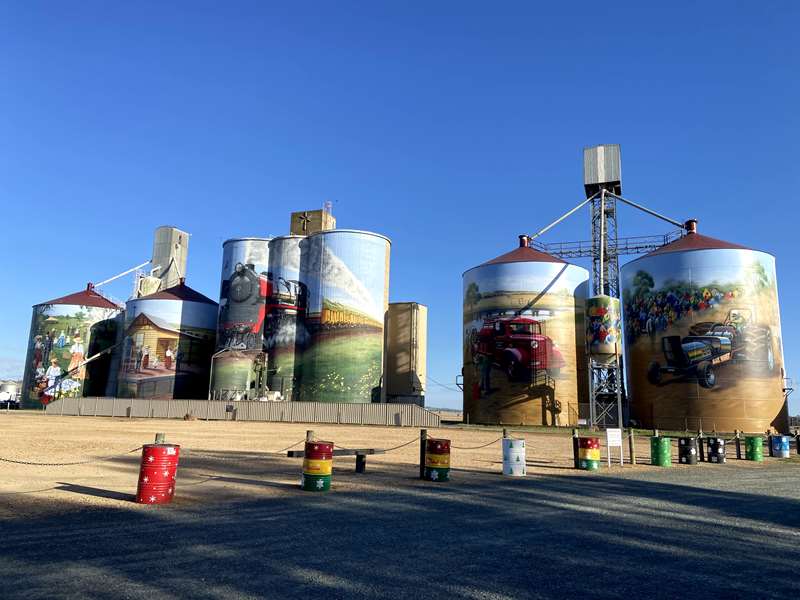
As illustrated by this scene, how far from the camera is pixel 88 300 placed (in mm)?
84312

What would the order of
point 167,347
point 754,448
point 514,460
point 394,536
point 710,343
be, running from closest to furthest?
point 394,536
point 514,460
point 754,448
point 710,343
point 167,347

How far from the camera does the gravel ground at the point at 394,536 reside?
6786 mm

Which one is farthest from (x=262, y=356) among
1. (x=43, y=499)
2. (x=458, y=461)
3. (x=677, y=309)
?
(x=43, y=499)

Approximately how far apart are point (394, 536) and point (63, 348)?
84.5m

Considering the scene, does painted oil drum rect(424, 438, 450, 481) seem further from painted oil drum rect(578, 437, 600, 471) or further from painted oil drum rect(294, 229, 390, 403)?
painted oil drum rect(294, 229, 390, 403)

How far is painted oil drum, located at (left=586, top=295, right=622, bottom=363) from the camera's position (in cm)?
4750

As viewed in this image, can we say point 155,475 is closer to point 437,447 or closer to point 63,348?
point 437,447

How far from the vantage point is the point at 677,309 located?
50219mm

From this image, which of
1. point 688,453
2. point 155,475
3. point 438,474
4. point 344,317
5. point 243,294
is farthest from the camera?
point 243,294

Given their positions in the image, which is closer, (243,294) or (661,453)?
(661,453)

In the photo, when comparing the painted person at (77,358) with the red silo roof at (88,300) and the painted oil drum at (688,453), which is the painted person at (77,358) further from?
the painted oil drum at (688,453)

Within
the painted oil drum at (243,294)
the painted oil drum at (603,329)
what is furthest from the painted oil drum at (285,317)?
the painted oil drum at (603,329)

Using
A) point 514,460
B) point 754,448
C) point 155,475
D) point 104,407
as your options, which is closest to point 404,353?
point 104,407

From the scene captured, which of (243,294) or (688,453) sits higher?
(243,294)
